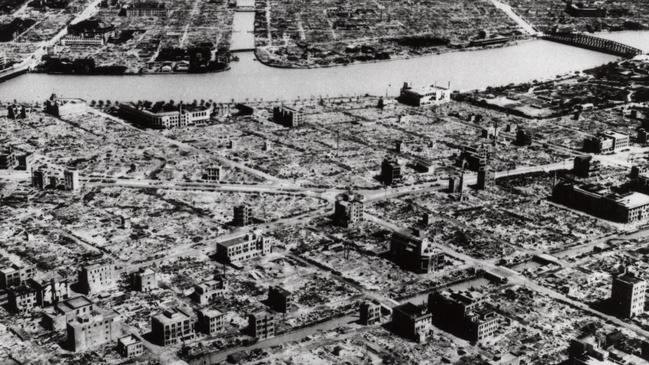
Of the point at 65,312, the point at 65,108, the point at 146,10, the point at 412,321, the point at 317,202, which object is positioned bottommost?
the point at 317,202

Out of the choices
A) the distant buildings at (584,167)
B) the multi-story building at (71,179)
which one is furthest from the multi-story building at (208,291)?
the distant buildings at (584,167)

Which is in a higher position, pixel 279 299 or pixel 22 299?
pixel 279 299

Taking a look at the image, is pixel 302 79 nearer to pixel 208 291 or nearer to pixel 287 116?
pixel 287 116

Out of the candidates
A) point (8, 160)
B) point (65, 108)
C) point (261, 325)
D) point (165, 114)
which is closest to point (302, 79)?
point (165, 114)

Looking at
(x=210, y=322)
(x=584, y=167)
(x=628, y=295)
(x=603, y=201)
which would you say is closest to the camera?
(x=210, y=322)

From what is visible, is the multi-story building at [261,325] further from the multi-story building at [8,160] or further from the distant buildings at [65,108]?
the distant buildings at [65,108]

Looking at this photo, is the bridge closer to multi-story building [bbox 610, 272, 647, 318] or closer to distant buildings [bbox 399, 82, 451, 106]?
distant buildings [bbox 399, 82, 451, 106]
